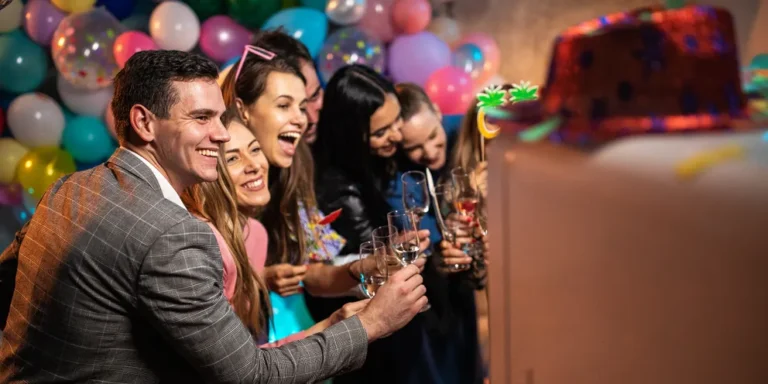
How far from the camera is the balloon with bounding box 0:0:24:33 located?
13.5 ft

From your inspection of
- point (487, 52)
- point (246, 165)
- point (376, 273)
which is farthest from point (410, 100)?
point (376, 273)

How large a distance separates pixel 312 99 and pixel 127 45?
128 cm

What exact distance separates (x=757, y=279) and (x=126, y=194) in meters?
1.35

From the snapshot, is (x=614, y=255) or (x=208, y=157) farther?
(x=208, y=157)

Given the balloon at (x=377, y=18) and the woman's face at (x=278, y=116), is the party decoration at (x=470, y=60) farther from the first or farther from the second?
the woman's face at (x=278, y=116)

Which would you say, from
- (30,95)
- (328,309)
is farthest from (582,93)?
(30,95)

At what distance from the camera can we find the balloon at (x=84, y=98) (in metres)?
4.13

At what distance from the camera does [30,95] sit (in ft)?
13.7

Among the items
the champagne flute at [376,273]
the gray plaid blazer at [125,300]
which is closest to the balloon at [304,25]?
the champagne flute at [376,273]

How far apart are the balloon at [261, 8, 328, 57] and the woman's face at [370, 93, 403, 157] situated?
3.08ft

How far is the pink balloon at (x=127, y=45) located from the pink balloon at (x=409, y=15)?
145 cm

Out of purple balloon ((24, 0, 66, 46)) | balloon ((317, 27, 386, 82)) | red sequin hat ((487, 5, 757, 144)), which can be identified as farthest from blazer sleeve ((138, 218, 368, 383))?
purple balloon ((24, 0, 66, 46))

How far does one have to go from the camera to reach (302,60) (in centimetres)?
323

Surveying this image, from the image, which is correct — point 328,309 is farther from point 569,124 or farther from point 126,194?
point 569,124
